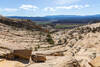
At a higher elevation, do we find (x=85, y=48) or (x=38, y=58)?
(x=38, y=58)

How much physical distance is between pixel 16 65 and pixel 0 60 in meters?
1.99

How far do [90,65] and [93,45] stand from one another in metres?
13.3

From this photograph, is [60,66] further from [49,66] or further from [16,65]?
[16,65]

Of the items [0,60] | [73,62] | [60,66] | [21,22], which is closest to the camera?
[60,66]

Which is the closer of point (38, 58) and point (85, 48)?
point (38, 58)

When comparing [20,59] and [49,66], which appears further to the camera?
[20,59]

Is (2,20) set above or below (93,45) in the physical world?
above

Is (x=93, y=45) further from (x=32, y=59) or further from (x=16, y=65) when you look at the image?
(x=16, y=65)

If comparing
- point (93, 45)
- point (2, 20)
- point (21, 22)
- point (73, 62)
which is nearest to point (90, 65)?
point (73, 62)

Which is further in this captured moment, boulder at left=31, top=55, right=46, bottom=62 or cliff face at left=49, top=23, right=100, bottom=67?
cliff face at left=49, top=23, right=100, bottom=67

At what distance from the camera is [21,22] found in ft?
210

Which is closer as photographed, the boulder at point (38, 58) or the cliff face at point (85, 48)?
the boulder at point (38, 58)

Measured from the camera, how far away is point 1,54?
16.2 meters

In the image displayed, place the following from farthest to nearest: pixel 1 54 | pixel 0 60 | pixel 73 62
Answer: pixel 1 54, pixel 0 60, pixel 73 62
